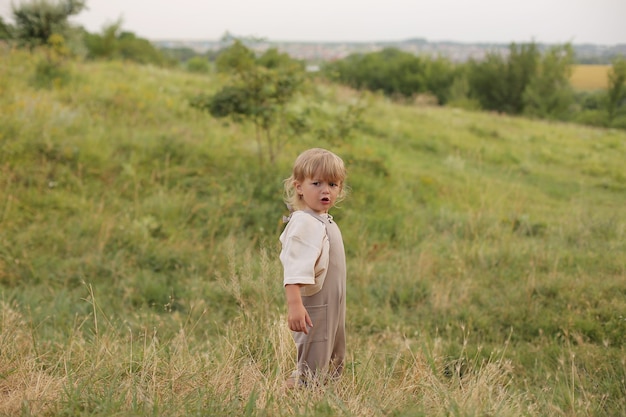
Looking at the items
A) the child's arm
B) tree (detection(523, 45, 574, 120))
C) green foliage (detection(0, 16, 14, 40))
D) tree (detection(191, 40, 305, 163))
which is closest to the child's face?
the child's arm

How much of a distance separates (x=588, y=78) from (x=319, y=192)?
4859 cm

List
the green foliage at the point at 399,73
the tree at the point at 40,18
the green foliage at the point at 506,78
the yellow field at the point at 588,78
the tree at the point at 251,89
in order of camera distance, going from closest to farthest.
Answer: the tree at the point at 251,89, the tree at the point at 40,18, the yellow field at the point at 588,78, the green foliage at the point at 506,78, the green foliage at the point at 399,73

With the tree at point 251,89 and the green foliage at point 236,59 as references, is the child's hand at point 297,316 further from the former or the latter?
the green foliage at point 236,59

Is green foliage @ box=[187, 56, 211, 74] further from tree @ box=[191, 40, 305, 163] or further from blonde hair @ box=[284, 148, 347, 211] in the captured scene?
blonde hair @ box=[284, 148, 347, 211]

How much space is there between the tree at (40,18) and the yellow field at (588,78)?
34491mm

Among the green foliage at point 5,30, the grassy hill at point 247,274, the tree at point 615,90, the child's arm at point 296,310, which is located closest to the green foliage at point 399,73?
the tree at point 615,90

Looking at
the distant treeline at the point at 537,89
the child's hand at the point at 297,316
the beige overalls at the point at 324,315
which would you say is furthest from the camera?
the distant treeline at the point at 537,89

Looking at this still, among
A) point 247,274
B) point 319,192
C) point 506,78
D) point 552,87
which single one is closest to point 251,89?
point 247,274

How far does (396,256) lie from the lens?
6.54 m

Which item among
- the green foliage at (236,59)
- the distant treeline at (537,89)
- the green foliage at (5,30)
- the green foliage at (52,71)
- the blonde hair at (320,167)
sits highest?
the green foliage at (5,30)

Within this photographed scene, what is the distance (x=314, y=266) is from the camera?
2801 mm

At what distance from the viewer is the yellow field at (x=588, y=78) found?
39375 mm

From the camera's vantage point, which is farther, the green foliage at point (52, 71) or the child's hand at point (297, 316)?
the green foliage at point (52, 71)

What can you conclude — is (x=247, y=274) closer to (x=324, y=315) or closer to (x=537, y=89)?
(x=324, y=315)
